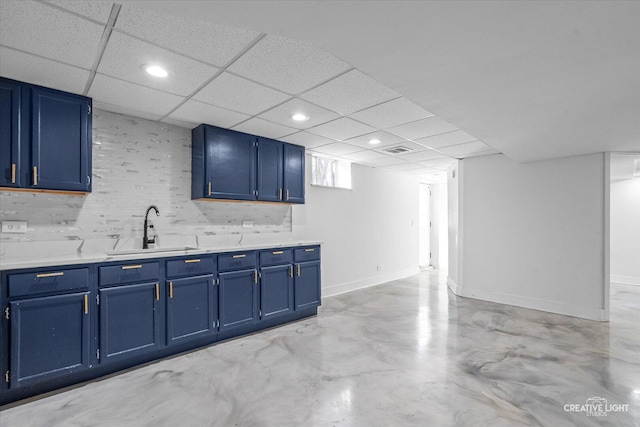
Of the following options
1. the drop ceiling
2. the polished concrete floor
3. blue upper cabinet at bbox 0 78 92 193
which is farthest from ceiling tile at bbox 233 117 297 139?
the polished concrete floor

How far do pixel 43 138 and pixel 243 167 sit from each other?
1922 mm

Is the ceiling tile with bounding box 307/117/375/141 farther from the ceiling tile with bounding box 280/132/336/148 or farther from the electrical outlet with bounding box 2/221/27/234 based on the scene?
the electrical outlet with bounding box 2/221/27/234

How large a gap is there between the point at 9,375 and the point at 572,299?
6.27 m

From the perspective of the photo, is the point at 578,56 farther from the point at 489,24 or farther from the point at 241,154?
the point at 241,154

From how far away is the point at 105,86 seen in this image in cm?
260

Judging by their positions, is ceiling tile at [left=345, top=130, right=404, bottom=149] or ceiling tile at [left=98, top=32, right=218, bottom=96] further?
ceiling tile at [left=345, top=130, right=404, bottom=149]

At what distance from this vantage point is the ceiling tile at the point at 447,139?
13.1 feet

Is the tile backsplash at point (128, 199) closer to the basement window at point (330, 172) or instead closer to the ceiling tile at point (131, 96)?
the ceiling tile at point (131, 96)

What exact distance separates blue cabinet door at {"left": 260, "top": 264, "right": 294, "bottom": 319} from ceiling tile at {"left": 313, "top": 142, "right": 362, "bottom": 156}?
6.34 feet

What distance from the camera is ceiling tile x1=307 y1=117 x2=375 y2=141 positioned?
356 centimetres

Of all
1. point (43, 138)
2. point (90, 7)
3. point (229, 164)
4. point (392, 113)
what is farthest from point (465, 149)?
point (43, 138)

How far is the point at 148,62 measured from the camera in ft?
7.30

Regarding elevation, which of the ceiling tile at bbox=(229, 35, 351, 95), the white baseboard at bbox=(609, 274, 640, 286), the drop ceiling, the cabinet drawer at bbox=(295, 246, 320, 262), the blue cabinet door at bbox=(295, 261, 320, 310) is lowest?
the white baseboard at bbox=(609, 274, 640, 286)

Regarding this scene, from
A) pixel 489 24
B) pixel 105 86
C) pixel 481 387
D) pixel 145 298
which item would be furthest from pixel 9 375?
pixel 489 24
